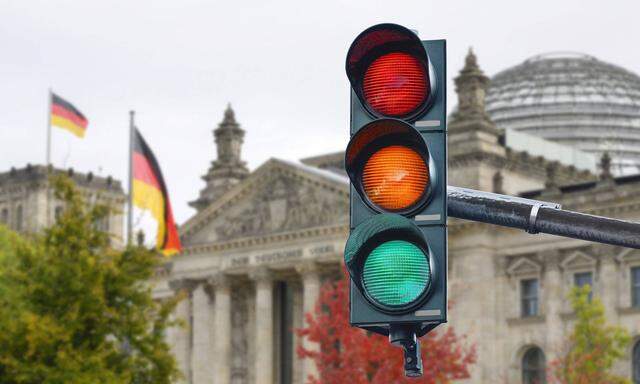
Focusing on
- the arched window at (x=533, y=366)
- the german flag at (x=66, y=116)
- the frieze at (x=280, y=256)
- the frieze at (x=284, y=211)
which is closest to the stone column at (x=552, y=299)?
the arched window at (x=533, y=366)

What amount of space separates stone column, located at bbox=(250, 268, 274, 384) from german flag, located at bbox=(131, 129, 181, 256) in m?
30.0

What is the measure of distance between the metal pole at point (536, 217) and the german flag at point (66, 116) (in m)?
58.4

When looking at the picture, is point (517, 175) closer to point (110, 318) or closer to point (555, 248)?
point (555, 248)

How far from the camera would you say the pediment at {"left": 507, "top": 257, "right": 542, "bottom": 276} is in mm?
80875

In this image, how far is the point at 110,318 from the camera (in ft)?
147

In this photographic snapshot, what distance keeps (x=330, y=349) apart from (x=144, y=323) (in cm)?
3144

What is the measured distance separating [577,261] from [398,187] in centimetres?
7366

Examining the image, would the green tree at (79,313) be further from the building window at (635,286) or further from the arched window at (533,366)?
the arched window at (533,366)

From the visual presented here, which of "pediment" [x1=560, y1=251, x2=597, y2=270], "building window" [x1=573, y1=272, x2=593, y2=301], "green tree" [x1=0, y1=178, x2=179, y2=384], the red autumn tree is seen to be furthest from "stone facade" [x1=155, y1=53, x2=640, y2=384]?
"green tree" [x1=0, y1=178, x2=179, y2=384]

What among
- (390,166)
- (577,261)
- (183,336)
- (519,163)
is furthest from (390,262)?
(183,336)

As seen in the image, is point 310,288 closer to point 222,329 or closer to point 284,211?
point 284,211

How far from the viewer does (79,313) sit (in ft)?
145

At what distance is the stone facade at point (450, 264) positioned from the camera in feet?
260

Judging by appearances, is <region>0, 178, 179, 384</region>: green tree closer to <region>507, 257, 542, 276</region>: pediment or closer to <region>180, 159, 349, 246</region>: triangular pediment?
<region>507, 257, 542, 276</region>: pediment
